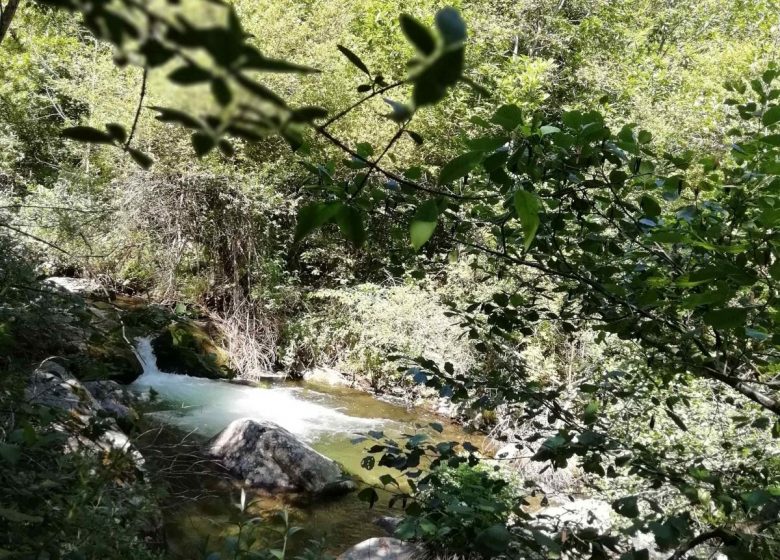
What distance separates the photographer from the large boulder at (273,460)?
5602 mm

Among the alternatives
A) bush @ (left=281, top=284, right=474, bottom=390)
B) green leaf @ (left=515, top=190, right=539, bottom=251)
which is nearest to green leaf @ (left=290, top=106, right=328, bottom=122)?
green leaf @ (left=515, top=190, right=539, bottom=251)

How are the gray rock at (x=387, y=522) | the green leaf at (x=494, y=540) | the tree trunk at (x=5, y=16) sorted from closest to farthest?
the green leaf at (x=494, y=540)
the tree trunk at (x=5, y=16)
the gray rock at (x=387, y=522)

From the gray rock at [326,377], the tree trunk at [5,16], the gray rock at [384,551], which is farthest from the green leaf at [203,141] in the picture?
the gray rock at [326,377]

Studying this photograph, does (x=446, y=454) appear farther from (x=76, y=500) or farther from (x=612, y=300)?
(x=76, y=500)

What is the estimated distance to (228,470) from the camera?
222 inches

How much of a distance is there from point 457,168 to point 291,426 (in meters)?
7.13

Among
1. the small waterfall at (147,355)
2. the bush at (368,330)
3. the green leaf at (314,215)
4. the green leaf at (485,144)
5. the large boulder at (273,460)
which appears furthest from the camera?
the bush at (368,330)

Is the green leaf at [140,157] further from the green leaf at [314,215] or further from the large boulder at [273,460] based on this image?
the large boulder at [273,460]

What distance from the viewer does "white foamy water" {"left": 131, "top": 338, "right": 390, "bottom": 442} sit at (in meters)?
7.05

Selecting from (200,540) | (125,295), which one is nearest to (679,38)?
(125,295)

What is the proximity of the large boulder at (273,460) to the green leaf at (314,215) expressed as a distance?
5320 millimetres

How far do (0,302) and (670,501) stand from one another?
395 centimetres

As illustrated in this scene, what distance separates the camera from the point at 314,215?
0.57 m

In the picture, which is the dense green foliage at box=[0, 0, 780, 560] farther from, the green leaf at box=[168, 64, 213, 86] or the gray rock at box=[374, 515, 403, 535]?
the gray rock at box=[374, 515, 403, 535]
